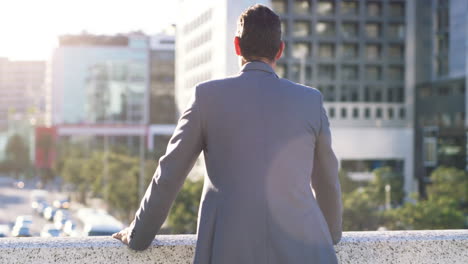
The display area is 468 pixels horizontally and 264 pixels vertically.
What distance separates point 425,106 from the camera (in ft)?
204

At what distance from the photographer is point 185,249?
3.09 m

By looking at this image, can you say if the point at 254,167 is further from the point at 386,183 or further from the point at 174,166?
the point at 386,183

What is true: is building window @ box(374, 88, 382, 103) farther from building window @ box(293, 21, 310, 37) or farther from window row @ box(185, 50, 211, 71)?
window row @ box(185, 50, 211, 71)

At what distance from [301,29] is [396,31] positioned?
9.06m

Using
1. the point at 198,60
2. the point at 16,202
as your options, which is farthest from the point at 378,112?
the point at 16,202

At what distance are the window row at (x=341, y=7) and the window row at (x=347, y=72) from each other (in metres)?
4.78

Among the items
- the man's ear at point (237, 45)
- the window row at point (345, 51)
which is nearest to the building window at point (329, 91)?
the window row at point (345, 51)

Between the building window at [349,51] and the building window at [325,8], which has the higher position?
the building window at [325,8]

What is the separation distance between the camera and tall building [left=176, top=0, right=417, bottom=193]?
201 feet

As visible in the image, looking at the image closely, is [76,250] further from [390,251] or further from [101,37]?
[101,37]

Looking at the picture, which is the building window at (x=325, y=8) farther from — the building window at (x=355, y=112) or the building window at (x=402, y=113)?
the building window at (x=402, y=113)

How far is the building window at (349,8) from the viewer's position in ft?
202

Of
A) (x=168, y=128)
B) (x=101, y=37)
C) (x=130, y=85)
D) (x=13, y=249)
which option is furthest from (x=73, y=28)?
(x=13, y=249)

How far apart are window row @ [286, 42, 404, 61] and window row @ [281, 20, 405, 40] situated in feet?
2.70
